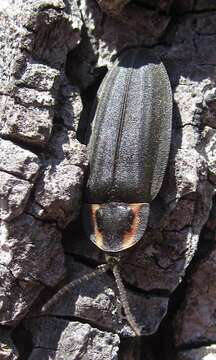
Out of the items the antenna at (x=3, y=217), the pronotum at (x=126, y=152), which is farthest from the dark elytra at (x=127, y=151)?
the antenna at (x=3, y=217)

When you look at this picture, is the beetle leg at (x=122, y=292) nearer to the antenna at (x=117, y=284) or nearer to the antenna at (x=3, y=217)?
the antenna at (x=117, y=284)

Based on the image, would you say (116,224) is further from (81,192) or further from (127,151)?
(127,151)

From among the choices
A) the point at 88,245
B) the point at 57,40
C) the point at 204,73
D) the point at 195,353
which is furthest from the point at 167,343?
the point at 57,40

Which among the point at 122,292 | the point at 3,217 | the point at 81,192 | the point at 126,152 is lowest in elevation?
the point at 122,292

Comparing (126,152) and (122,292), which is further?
(126,152)

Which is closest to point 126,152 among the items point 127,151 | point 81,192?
point 127,151

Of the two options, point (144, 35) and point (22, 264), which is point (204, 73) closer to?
point (144, 35)

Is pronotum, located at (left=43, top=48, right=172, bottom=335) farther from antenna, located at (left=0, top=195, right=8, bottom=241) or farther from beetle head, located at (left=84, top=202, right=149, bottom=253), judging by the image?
antenna, located at (left=0, top=195, right=8, bottom=241)
